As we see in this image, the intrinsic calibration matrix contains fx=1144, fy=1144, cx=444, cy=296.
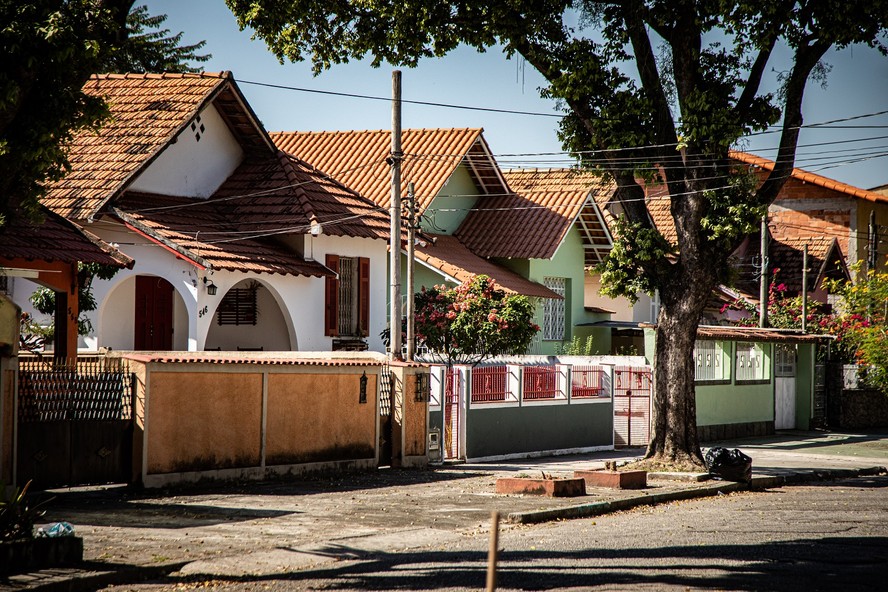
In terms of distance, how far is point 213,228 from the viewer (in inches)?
1008

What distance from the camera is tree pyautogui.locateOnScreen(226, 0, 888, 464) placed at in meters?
19.0

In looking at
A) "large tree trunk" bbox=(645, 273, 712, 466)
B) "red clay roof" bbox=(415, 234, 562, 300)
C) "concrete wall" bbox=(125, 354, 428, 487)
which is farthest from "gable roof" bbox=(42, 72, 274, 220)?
"large tree trunk" bbox=(645, 273, 712, 466)

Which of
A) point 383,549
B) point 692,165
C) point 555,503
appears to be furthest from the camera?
point 692,165

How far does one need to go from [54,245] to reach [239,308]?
892 centimetres

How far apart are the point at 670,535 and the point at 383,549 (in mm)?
3363

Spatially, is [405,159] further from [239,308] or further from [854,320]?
[854,320]

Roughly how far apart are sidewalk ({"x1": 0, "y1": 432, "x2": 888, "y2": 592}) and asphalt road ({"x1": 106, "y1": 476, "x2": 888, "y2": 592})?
0.27m

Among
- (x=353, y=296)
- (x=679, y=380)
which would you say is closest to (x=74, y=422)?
(x=679, y=380)

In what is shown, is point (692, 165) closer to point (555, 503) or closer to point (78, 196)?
point (555, 503)

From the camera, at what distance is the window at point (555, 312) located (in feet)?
118

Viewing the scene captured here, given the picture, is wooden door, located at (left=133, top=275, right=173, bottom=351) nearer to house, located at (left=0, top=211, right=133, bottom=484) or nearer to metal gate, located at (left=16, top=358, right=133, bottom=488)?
house, located at (left=0, top=211, right=133, bottom=484)

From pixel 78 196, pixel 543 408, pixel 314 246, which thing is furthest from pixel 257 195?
pixel 543 408

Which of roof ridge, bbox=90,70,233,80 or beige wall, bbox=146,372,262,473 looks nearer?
beige wall, bbox=146,372,262,473

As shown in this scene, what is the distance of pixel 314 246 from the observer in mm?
26812
